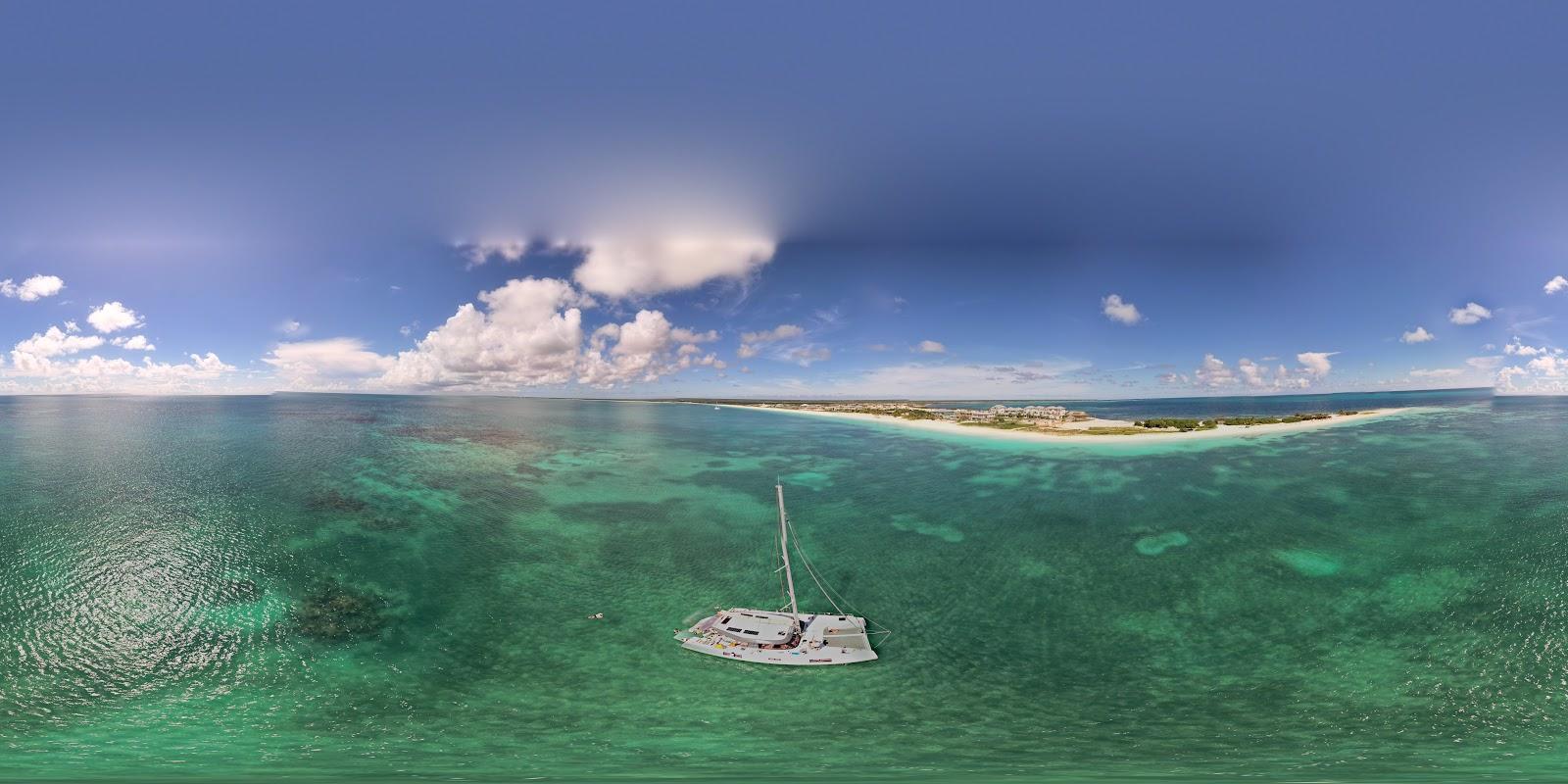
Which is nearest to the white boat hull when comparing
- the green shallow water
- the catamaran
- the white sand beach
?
the catamaran

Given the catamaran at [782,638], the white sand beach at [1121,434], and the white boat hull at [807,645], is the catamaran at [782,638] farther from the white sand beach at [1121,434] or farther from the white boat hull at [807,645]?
the white sand beach at [1121,434]

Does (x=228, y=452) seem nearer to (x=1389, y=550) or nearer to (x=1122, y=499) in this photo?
(x=1122, y=499)

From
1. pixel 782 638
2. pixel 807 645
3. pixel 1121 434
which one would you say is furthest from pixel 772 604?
pixel 1121 434

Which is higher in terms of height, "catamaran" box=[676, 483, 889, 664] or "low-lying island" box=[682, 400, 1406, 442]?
"low-lying island" box=[682, 400, 1406, 442]

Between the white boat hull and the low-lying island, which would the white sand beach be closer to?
the low-lying island

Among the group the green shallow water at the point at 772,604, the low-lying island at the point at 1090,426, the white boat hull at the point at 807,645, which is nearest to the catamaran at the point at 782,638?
the white boat hull at the point at 807,645
